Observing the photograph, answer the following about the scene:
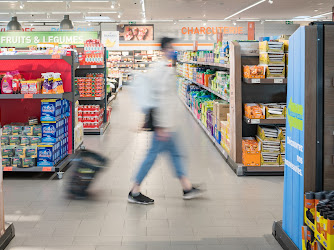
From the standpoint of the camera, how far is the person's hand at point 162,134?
4.39m

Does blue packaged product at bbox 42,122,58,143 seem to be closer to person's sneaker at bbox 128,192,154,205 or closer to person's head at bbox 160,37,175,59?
person's sneaker at bbox 128,192,154,205

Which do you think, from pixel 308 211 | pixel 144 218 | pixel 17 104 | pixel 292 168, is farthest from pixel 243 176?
pixel 17 104

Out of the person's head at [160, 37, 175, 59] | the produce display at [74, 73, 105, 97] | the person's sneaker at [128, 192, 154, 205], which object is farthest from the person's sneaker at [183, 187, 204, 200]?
the produce display at [74, 73, 105, 97]

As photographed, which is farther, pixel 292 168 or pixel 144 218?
pixel 144 218

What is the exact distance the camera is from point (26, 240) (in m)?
3.31

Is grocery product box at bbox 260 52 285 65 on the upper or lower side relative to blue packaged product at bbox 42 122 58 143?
upper

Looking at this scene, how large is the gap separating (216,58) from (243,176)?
303 cm

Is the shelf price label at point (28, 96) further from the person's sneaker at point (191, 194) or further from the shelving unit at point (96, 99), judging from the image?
the shelving unit at point (96, 99)

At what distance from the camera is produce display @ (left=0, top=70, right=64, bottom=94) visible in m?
5.00

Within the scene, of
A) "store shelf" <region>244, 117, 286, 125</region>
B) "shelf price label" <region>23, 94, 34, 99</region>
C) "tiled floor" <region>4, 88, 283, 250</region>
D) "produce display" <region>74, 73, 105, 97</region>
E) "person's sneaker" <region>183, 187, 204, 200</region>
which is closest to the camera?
"tiled floor" <region>4, 88, 283, 250</region>

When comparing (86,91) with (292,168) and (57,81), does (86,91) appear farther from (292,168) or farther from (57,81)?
(292,168)

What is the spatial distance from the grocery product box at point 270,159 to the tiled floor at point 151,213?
217 millimetres

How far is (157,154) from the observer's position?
430cm

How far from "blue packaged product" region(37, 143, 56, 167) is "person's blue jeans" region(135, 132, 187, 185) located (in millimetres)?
1370
